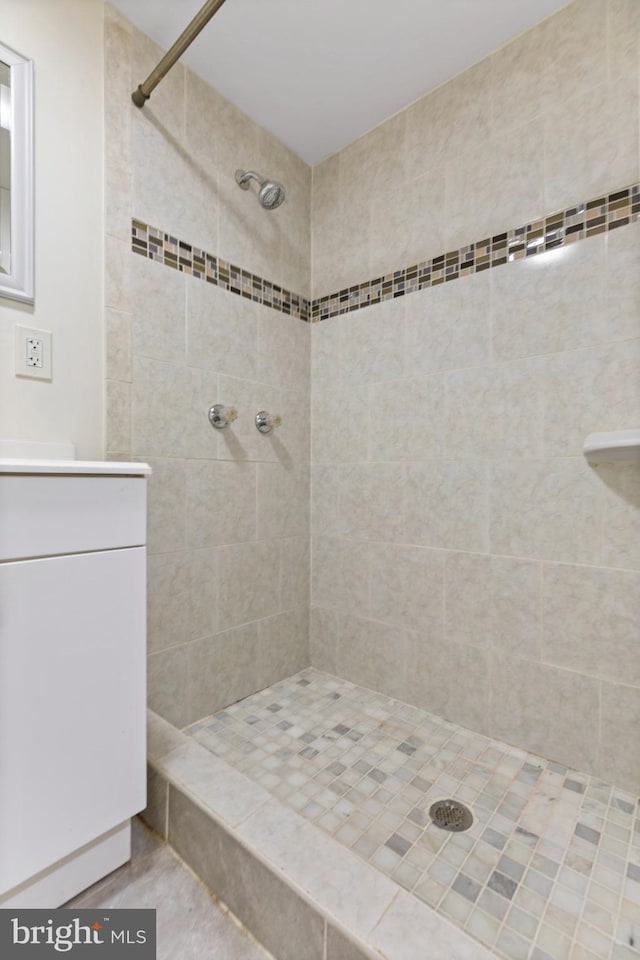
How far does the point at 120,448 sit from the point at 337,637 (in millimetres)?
1075

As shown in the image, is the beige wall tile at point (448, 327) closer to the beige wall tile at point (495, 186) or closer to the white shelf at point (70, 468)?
the beige wall tile at point (495, 186)

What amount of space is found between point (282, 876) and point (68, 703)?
461mm

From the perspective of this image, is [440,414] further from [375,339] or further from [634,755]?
[634,755]

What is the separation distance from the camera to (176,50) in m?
1.10

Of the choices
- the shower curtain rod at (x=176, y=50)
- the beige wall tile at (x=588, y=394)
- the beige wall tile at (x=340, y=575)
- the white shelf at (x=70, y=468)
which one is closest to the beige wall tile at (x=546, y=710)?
the beige wall tile at (x=340, y=575)

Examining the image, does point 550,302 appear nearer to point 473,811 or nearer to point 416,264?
point 416,264

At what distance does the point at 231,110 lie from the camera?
1538 mm

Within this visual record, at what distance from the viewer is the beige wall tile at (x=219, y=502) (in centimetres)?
143

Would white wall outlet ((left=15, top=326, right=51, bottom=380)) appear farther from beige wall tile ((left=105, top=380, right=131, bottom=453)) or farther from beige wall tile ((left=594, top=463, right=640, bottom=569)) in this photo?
beige wall tile ((left=594, top=463, right=640, bottom=569))

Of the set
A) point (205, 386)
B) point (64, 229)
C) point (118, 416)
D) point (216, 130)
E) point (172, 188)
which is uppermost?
point (216, 130)

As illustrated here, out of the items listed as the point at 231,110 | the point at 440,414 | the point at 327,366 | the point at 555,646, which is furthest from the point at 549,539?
the point at 231,110

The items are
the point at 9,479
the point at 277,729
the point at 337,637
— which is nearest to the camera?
the point at 9,479

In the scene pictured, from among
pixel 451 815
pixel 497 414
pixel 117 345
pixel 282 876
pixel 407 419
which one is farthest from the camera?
pixel 407 419

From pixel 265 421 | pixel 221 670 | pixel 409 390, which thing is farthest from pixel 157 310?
pixel 221 670
